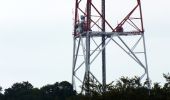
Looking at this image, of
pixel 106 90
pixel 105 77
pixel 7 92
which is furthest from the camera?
pixel 7 92

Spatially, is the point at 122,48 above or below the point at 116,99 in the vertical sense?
above

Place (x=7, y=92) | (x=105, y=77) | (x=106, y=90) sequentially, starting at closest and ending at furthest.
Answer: (x=106, y=90) → (x=105, y=77) → (x=7, y=92)

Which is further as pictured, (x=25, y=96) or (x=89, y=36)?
(x=25, y=96)

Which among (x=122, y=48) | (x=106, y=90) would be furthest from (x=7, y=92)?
(x=106, y=90)

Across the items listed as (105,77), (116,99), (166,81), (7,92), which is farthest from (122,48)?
(7,92)

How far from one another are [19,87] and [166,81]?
216ft

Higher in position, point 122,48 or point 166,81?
point 122,48

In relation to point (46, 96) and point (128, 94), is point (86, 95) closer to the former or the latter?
point (128, 94)

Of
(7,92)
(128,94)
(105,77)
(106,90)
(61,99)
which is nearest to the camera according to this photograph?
(128,94)

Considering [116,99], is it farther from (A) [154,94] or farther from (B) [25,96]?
(B) [25,96]

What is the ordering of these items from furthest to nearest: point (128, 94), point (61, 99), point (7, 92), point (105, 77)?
point (7, 92)
point (61, 99)
point (105, 77)
point (128, 94)

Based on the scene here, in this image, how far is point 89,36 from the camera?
8188 cm

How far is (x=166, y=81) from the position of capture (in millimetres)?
67062

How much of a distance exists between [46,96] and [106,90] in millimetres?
51565
